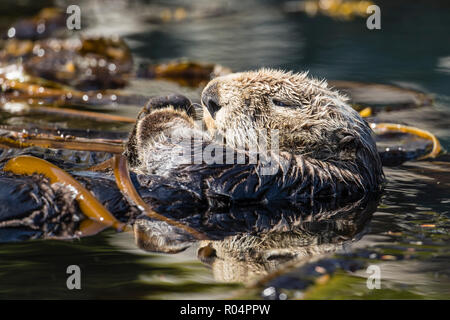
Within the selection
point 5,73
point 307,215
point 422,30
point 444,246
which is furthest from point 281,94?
point 422,30

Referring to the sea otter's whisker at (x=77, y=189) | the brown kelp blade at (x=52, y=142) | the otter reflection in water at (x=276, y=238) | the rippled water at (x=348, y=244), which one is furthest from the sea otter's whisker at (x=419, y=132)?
the sea otter's whisker at (x=77, y=189)

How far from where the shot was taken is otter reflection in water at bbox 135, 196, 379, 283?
3.26 metres

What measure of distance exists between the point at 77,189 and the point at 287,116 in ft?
4.45

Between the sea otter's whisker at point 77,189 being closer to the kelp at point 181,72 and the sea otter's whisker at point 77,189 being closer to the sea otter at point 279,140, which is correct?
the sea otter at point 279,140

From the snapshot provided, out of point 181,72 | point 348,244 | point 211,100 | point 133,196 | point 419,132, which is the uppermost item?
point 181,72

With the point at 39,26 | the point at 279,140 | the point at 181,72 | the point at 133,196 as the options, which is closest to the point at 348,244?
the point at 279,140

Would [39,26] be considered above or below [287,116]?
above

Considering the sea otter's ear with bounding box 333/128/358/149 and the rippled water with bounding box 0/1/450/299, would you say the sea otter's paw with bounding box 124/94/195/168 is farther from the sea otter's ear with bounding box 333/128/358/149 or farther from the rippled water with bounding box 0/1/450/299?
the sea otter's ear with bounding box 333/128/358/149

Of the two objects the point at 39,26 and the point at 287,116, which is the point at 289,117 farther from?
the point at 39,26

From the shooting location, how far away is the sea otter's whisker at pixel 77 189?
365cm

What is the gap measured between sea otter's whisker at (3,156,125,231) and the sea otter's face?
96 cm

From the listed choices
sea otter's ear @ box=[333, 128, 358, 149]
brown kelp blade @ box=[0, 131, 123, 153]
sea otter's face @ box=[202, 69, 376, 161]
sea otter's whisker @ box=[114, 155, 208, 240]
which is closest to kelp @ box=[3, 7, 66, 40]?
brown kelp blade @ box=[0, 131, 123, 153]

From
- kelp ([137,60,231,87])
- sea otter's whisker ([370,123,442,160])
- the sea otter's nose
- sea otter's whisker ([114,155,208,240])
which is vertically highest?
kelp ([137,60,231,87])

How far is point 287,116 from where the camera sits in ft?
13.9
